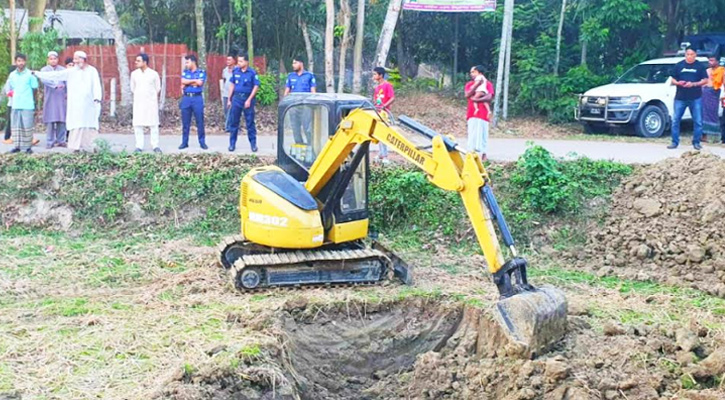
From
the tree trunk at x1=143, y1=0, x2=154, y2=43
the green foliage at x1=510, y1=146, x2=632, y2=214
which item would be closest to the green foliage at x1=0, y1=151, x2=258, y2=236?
the green foliage at x1=510, y1=146, x2=632, y2=214

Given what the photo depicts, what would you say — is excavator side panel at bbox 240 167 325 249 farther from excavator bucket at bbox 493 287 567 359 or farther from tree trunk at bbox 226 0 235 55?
tree trunk at bbox 226 0 235 55

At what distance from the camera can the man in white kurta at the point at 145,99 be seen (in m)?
14.9

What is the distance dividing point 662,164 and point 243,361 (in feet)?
26.4

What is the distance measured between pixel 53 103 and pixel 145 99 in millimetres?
1896

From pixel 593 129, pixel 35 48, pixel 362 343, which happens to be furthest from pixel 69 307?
pixel 593 129

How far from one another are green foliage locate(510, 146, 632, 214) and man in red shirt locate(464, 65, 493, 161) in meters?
1.04

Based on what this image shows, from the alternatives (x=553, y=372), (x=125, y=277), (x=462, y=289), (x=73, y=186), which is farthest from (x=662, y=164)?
(x=73, y=186)

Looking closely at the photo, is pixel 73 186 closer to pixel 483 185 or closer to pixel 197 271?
pixel 197 271

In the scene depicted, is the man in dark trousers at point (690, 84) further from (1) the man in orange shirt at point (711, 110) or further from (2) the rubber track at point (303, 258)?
(2) the rubber track at point (303, 258)

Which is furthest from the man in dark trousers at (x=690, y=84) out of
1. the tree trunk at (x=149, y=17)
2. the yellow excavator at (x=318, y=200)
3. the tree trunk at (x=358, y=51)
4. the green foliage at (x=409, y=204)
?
the tree trunk at (x=149, y=17)

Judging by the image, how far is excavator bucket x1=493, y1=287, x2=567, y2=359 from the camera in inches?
307

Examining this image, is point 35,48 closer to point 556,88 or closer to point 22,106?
point 22,106

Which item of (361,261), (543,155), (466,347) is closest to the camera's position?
(466,347)

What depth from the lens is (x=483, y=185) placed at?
8.16 meters
